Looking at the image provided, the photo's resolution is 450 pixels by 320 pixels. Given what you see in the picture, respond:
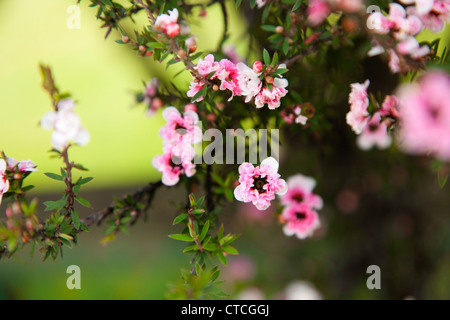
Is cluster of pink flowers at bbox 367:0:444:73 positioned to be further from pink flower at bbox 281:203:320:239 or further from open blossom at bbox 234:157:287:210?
pink flower at bbox 281:203:320:239

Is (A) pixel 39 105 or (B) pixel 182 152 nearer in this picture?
(B) pixel 182 152

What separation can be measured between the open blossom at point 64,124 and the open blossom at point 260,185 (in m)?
0.49

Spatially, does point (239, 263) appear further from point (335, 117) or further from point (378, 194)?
point (335, 117)

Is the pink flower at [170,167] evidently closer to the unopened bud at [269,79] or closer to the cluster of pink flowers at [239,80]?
the cluster of pink flowers at [239,80]

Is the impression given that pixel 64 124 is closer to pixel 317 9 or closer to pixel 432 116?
pixel 317 9

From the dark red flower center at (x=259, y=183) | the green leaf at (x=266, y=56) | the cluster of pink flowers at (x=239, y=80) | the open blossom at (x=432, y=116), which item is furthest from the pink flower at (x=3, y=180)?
the open blossom at (x=432, y=116)

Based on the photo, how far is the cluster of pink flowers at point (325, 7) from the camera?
97cm

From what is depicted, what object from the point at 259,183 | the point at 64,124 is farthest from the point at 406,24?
the point at 64,124

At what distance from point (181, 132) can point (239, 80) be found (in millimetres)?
273

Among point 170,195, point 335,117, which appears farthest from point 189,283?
point 170,195

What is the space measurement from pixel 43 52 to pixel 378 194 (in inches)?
184

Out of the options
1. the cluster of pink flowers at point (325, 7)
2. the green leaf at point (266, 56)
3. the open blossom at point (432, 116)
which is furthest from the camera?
the green leaf at point (266, 56)

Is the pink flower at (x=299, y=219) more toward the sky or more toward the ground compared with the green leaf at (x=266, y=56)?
more toward the ground

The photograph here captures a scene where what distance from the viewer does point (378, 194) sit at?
2.35 meters
